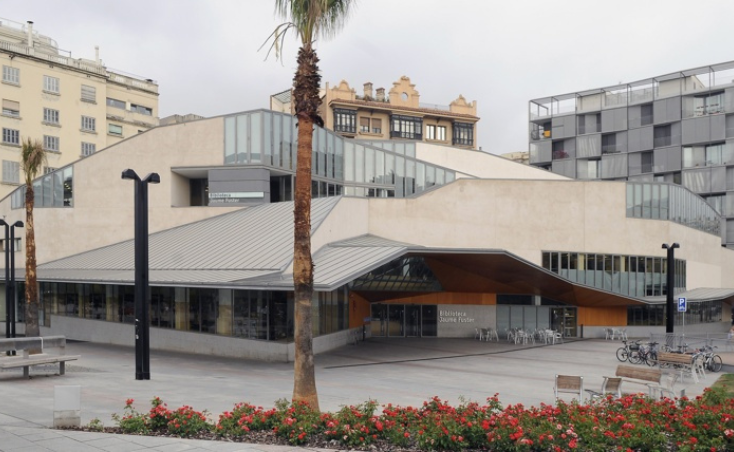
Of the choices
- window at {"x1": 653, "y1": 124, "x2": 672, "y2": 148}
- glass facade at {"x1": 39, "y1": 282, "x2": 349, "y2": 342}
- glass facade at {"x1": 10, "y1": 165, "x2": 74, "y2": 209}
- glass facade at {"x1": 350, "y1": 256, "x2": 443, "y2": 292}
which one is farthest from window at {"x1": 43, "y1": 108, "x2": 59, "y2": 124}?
window at {"x1": 653, "y1": 124, "x2": 672, "y2": 148}

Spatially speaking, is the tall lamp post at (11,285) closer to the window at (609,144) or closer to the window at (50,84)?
the window at (50,84)

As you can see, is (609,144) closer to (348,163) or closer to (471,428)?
(348,163)

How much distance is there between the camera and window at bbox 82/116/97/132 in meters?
71.6

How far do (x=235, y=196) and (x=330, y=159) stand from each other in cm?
974

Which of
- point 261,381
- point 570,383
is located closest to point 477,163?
point 261,381

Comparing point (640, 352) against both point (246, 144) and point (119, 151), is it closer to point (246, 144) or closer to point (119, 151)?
point (246, 144)

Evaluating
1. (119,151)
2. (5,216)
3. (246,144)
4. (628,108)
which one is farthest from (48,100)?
(628,108)

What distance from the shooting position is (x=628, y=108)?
8006 centimetres

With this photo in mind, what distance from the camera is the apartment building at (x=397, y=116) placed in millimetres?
87438

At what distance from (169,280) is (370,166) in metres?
24.6

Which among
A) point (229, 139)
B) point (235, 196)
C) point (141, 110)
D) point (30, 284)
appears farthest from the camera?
point (141, 110)

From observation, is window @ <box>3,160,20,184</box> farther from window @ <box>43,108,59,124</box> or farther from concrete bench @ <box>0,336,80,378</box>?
concrete bench @ <box>0,336,80,378</box>

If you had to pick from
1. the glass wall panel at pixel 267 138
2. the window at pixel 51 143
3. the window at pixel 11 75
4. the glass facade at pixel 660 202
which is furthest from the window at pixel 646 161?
the window at pixel 11 75

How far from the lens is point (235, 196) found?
4022cm
